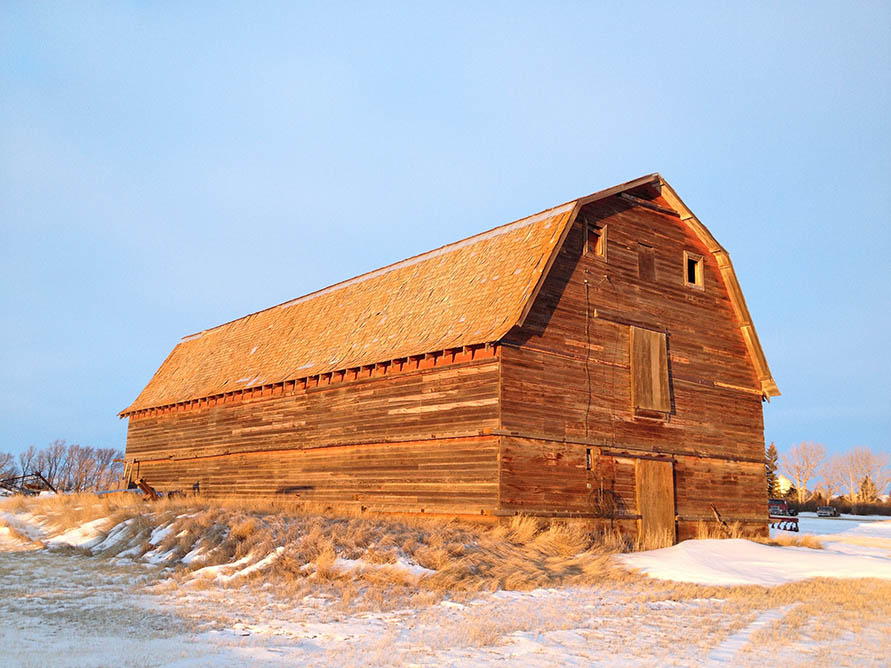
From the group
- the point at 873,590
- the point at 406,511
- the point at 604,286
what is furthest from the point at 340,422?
the point at 873,590

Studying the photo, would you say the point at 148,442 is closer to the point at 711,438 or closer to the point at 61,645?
the point at 711,438

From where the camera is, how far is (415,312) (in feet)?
72.3

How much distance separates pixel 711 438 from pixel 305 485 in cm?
1258

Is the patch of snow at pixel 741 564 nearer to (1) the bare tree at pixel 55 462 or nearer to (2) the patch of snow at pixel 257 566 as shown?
(2) the patch of snow at pixel 257 566

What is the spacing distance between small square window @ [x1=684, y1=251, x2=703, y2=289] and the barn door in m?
5.84

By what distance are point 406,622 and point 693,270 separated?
1705cm

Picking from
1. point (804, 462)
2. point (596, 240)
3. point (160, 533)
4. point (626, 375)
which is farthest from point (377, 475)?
point (804, 462)

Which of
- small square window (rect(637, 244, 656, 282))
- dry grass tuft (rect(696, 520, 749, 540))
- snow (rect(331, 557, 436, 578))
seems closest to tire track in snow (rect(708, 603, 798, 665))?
snow (rect(331, 557, 436, 578))

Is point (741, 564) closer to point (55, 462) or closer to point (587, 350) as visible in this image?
point (587, 350)

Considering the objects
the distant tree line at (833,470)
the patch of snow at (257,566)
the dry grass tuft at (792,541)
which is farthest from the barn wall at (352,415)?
the distant tree line at (833,470)

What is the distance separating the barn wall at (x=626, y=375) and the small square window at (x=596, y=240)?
18cm

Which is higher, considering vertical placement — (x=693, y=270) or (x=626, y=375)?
(x=693, y=270)

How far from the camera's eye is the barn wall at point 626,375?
18.5 m

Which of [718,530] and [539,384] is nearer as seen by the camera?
[539,384]
